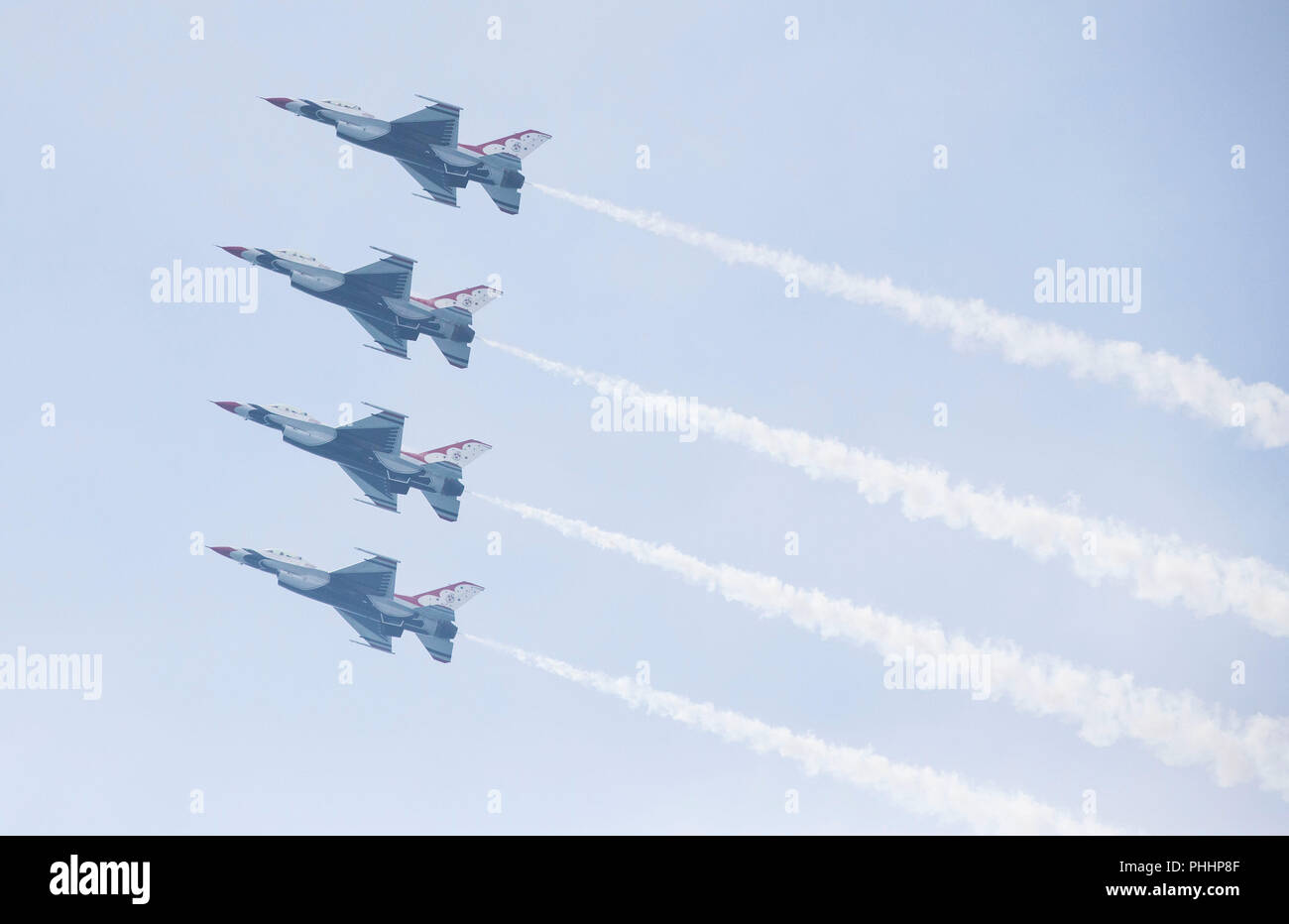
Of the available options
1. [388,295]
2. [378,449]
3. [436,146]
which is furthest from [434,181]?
[378,449]

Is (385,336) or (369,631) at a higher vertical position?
(385,336)

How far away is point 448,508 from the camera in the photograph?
90.2m

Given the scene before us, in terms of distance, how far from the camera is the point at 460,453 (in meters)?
89.9

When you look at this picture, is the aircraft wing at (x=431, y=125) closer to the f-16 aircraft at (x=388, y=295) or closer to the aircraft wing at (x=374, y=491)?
the f-16 aircraft at (x=388, y=295)

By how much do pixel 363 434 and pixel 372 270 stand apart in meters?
8.36

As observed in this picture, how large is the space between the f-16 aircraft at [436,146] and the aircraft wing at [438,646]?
2294 cm

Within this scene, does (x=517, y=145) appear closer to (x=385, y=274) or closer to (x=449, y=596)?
(x=385, y=274)

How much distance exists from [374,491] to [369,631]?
7921 millimetres

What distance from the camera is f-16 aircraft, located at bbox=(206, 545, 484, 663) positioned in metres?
91.6

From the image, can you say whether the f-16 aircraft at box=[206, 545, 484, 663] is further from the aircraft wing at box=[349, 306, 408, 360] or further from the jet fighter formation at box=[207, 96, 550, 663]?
the aircraft wing at box=[349, 306, 408, 360]

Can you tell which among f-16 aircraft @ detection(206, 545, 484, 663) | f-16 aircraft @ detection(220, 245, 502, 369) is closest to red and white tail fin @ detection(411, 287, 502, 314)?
f-16 aircraft @ detection(220, 245, 502, 369)

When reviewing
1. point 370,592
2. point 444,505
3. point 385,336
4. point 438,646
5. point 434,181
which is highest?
point 434,181
